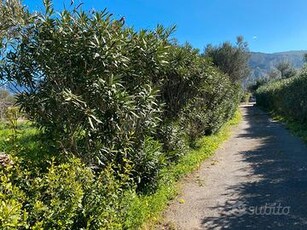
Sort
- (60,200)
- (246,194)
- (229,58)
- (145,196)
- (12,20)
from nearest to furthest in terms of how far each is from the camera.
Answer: (60,200) → (12,20) → (145,196) → (246,194) → (229,58)

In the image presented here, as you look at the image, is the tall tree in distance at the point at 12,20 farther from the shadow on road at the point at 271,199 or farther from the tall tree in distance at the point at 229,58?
the tall tree in distance at the point at 229,58

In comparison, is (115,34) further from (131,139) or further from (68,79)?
(131,139)

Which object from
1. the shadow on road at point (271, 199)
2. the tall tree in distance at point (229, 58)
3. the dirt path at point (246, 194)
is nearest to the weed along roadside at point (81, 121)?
the dirt path at point (246, 194)

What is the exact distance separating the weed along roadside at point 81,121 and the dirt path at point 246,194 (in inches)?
22.4

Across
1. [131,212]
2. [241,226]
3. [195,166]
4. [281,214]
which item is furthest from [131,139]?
[195,166]

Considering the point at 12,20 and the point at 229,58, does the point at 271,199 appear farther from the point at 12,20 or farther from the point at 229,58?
the point at 229,58

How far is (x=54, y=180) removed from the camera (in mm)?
3430

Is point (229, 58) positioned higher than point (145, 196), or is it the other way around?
point (229, 58)

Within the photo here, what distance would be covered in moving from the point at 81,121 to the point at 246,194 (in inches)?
148

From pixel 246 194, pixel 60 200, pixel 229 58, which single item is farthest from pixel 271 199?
pixel 229 58

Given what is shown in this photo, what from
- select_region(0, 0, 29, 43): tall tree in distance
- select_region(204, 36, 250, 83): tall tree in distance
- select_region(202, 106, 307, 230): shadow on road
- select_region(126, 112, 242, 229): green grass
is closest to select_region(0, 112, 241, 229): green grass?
select_region(126, 112, 242, 229): green grass

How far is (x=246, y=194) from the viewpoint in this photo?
658cm

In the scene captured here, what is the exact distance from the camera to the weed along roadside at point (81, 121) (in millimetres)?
3443

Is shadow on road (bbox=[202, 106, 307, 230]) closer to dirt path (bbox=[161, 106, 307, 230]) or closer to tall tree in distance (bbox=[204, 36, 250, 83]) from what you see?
dirt path (bbox=[161, 106, 307, 230])
